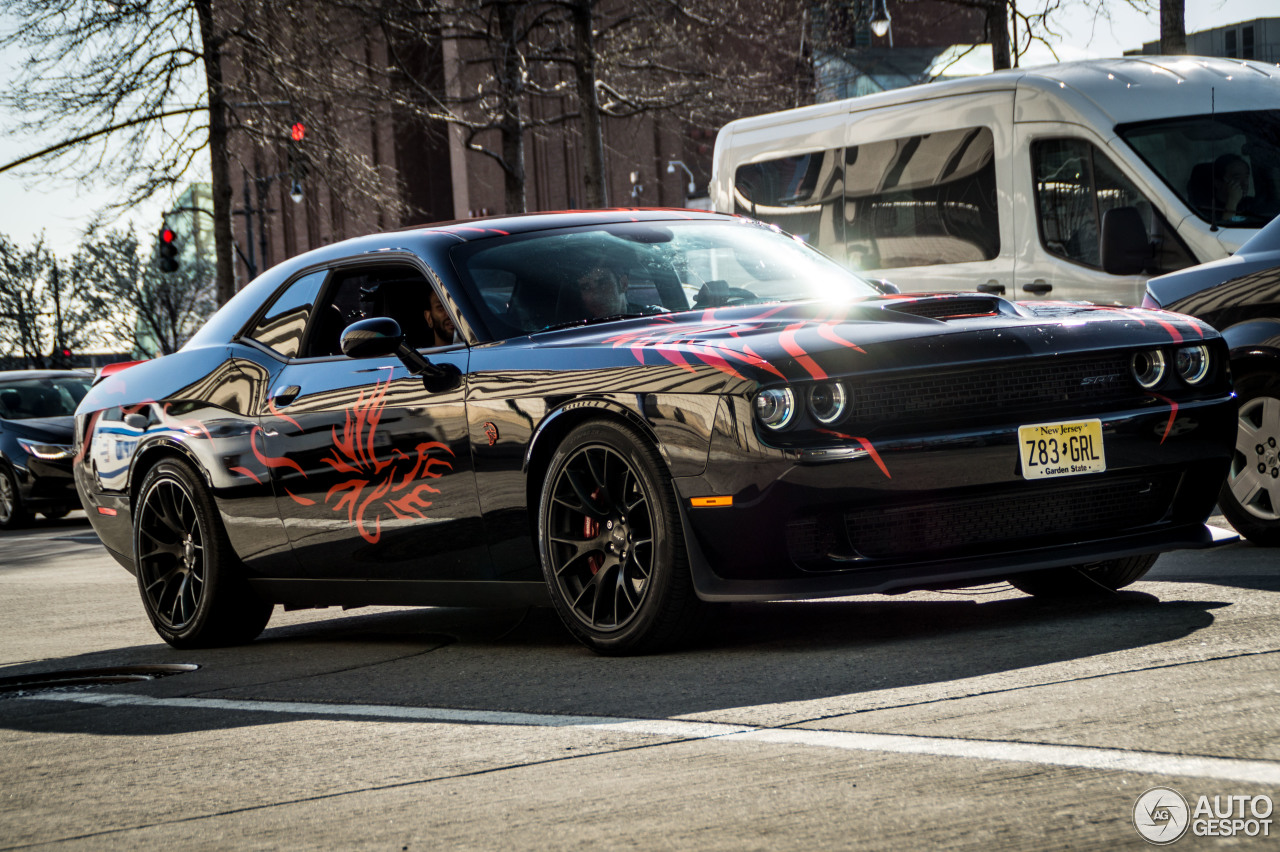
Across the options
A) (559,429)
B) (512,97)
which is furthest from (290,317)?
(512,97)

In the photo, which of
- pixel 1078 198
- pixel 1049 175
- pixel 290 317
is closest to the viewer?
pixel 290 317

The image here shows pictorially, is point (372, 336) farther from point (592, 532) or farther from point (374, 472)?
point (592, 532)

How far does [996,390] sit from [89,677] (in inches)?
144

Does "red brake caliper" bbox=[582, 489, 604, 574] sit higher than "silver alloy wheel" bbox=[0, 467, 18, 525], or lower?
higher

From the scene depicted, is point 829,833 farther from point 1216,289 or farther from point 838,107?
point 838,107

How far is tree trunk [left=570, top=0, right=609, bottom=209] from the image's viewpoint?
2327 centimetres

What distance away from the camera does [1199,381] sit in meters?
5.34

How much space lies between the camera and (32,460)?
742 inches

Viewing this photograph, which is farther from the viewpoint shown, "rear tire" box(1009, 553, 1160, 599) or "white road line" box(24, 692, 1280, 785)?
"rear tire" box(1009, 553, 1160, 599)

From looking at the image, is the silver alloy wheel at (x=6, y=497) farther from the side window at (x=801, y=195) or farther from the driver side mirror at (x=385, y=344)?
the driver side mirror at (x=385, y=344)

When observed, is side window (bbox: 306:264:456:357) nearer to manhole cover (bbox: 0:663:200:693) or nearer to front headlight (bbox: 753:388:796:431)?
manhole cover (bbox: 0:663:200:693)

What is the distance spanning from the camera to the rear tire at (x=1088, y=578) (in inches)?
228

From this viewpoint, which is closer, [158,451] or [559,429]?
[559,429]

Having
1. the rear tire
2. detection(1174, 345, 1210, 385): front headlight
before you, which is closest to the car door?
the rear tire
